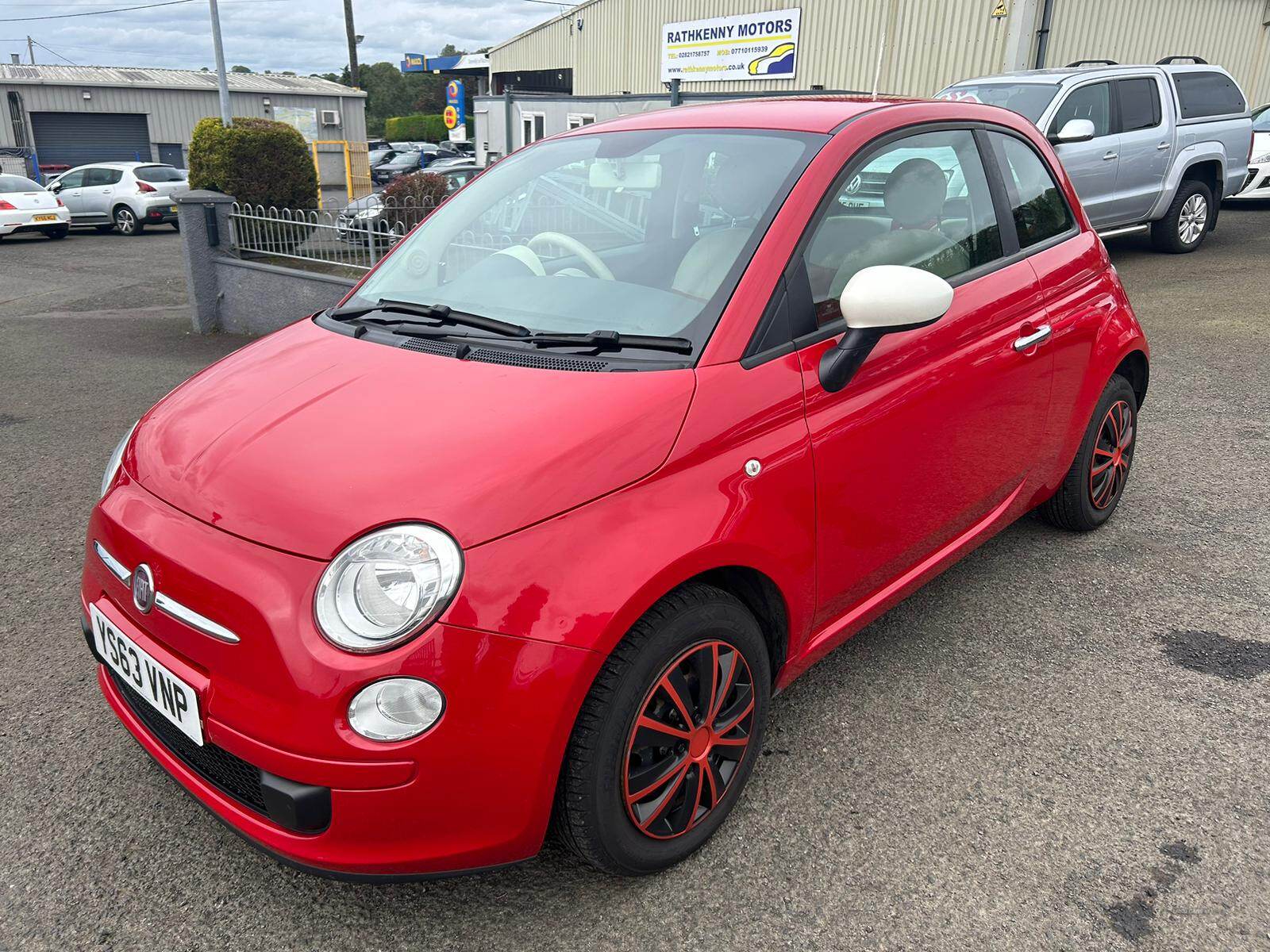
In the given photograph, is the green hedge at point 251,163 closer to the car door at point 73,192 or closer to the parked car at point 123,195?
the parked car at point 123,195

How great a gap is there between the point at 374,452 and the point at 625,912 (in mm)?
1191

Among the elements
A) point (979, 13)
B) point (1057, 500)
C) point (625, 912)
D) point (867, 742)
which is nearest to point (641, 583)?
point (625, 912)

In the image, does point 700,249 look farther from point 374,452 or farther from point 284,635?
point 284,635

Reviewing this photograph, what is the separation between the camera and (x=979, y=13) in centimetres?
1495

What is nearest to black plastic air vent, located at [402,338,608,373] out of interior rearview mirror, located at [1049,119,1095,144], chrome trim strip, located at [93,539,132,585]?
chrome trim strip, located at [93,539,132,585]

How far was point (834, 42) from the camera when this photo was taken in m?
17.9

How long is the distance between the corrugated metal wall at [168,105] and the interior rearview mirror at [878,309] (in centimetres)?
3952

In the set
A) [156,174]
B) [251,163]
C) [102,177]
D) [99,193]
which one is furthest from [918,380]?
[102,177]

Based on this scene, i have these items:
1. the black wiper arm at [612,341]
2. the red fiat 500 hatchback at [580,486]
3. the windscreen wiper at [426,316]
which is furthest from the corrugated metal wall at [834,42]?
the black wiper arm at [612,341]

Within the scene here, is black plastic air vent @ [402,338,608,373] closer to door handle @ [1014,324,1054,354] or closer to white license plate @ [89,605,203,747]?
white license plate @ [89,605,203,747]

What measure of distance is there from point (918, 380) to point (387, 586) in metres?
1.60

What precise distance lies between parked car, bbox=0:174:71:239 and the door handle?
20.8 meters

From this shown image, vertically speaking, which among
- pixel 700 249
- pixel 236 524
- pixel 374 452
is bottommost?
pixel 236 524

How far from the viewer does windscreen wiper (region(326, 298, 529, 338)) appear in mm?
2498
